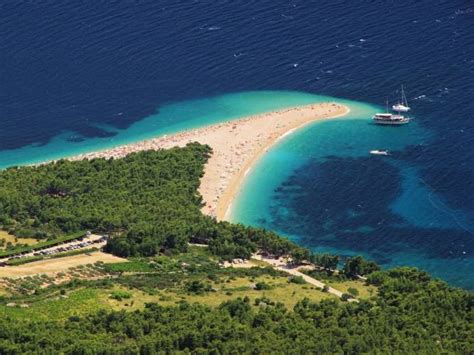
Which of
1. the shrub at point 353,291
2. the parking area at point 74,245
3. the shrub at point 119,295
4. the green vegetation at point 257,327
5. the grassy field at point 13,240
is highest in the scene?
the grassy field at point 13,240

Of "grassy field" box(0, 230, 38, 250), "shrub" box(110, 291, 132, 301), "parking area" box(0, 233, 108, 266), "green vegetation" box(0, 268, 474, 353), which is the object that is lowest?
"green vegetation" box(0, 268, 474, 353)

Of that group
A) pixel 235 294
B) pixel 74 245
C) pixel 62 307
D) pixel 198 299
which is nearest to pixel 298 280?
pixel 235 294

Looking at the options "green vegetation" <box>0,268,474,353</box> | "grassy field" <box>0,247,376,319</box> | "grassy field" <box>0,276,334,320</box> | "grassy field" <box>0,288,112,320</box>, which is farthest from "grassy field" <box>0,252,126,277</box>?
"green vegetation" <box>0,268,474,353</box>

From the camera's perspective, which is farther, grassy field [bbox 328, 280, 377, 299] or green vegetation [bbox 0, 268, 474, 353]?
grassy field [bbox 328, 280, 377, 299]

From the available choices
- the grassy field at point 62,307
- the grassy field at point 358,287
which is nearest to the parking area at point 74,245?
the grassy field at point 62,307

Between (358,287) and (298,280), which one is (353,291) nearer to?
(358,287)

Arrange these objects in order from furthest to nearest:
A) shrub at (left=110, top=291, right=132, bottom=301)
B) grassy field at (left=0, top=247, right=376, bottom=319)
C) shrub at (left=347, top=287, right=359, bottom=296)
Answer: shrub at (left=347, top=287, right=359, bottom=296), shrub at (left=110, top=291, right=132, bottom=301), grassy field at (left=0, top=247, right=376, bottom=319)

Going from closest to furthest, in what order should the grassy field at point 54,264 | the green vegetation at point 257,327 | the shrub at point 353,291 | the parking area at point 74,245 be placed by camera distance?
the green vegetation at point 257,327, the grassy field at point 54,264, the shrub at point 353,291, the parking area at point 74,245

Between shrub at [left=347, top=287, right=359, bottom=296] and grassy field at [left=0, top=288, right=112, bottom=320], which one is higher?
grassy field at [left=0, top=288, right=112, bottom=320]

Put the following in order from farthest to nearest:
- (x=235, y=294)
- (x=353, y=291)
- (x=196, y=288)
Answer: (x=353, y=291) → (x=196, y=288) → (x=235, y=294)

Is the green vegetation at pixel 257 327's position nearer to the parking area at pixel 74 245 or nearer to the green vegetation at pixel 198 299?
the green vegetation at pixel 198 299

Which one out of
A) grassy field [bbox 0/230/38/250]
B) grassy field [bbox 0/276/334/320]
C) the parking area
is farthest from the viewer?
grassy field [bbox 0/230/38/250]

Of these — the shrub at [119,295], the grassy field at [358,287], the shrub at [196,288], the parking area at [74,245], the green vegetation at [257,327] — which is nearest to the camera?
the green vegetation at [257,327]

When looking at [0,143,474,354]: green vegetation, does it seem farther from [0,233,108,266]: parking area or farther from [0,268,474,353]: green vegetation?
[0,233,108,266]: parking area
